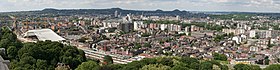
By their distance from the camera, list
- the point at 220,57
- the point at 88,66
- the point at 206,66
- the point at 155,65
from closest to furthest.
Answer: the point at 88,66 → the point at 155,65 → the point at 206,66 → the point at 220,57

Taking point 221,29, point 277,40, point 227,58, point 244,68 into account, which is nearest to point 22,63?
point 244,68

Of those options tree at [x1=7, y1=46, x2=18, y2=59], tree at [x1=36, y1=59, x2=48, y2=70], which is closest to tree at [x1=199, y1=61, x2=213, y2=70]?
tree at [x1=36, y1=59, x2=48, y2=70]

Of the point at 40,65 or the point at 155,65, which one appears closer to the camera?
the point at 40,65

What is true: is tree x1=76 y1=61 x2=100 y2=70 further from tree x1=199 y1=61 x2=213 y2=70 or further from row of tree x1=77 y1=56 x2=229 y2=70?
tree x1=199 y1=61 x2=213 y2=70

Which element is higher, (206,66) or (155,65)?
(155,65)

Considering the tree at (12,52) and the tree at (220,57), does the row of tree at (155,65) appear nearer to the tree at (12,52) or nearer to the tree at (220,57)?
the tree at (12,52)

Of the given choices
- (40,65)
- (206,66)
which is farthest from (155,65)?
(40,65)

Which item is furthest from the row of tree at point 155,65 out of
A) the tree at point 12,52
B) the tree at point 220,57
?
the tree at point 220,57

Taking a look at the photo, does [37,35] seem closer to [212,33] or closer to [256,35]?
[212,33]

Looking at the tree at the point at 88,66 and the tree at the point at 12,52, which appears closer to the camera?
the tree at the point at 88,66

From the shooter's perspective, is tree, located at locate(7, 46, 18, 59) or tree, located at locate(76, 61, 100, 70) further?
tree, located at locate(7, 46, 18, 59)

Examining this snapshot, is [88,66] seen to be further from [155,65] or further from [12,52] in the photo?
[12,52]
